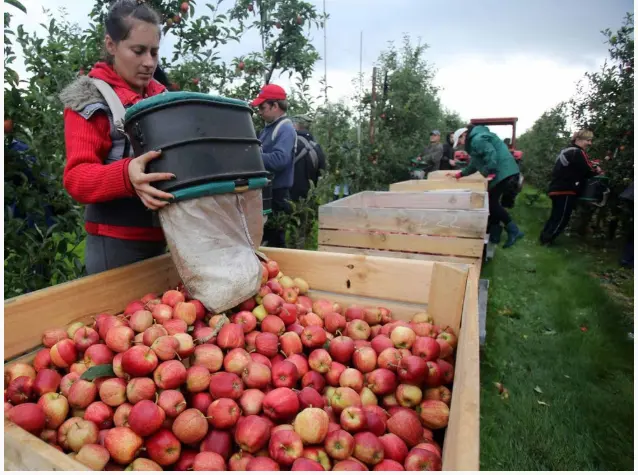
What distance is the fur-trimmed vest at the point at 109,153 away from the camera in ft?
5.15

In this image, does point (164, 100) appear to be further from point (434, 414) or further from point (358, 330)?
point (434, 414)

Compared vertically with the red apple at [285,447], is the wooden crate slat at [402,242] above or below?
above

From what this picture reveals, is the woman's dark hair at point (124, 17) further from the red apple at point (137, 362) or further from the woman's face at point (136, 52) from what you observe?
the red apple at point (137, 362)

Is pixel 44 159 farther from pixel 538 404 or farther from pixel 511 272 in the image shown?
pixel 511 272

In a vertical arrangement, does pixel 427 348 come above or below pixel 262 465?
above

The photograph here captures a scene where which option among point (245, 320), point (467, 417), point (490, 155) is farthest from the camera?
point (490, 155)

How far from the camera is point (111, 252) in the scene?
183 centimetres

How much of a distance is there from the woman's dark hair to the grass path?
109 inches

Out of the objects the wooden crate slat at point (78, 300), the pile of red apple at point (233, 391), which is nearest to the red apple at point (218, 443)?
the pile of red apple at point (233, 391)

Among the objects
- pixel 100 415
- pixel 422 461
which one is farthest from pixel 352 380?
pixel 100 415

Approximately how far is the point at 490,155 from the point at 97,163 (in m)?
5.83

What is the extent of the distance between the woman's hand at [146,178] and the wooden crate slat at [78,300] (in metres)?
0.47

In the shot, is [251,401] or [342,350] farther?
[342,350]

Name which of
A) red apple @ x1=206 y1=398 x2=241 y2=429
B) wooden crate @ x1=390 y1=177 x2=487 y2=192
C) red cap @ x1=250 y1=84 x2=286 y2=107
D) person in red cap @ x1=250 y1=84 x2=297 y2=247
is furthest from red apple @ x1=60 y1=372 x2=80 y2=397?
wooden crate @ x1=390 y1=177 x2=487 y2=192
